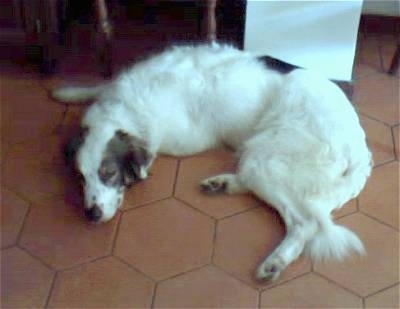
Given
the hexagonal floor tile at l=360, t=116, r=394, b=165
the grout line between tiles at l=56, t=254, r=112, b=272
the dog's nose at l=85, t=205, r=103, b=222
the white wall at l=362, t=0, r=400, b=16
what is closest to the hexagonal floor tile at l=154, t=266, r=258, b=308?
the grout line between tiles at l=56, t=254, r=112, b=272

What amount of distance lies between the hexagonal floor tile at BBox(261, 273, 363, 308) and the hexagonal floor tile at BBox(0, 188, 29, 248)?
0.84m

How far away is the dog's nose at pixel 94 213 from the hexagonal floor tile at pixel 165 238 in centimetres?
9

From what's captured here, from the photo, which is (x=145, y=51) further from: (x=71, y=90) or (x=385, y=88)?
(x=385, y=88)

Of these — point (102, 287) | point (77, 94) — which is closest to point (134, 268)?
point (102, 287)

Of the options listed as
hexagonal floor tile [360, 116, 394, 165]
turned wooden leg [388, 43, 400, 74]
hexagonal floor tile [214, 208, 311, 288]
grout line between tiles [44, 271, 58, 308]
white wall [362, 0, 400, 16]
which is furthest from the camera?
white wall [362, 0, 400, 16]

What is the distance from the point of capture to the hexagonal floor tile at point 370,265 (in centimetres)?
199

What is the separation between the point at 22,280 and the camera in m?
1.99

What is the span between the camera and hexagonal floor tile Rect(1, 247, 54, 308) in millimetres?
1929

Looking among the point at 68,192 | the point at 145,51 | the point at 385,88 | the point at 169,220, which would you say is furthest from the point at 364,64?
the point at 68,192

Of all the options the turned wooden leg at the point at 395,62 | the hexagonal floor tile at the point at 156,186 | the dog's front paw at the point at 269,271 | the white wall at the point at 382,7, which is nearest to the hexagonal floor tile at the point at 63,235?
the hexagonal floor tile at the point at 156,186

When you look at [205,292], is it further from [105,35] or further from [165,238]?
[105,35]

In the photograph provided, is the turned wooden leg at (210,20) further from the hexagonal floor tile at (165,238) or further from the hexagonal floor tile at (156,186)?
the hexagonal floor tile at (165,238)

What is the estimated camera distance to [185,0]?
9.53 ft

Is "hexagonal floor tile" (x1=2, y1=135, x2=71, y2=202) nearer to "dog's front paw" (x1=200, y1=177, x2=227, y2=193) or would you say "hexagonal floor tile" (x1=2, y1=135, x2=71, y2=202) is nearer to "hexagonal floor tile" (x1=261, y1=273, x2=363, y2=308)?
"dog's front paw" (x1=200, y1=177, x2=227, y2=193)
